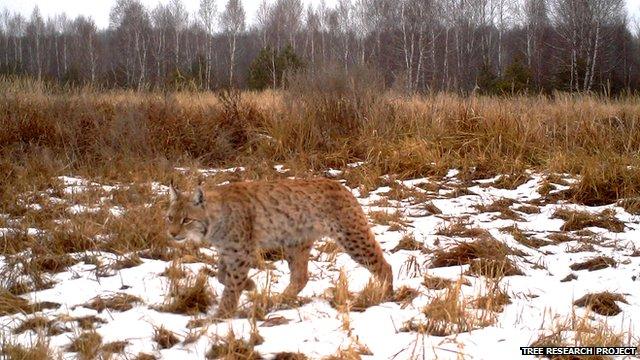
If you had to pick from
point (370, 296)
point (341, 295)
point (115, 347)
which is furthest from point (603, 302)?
point (115, 347)

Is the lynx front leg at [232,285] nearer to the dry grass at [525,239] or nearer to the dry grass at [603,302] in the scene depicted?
the dry grass at [603,302]

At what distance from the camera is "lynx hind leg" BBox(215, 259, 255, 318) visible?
4.40m

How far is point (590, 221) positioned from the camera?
21.9ft

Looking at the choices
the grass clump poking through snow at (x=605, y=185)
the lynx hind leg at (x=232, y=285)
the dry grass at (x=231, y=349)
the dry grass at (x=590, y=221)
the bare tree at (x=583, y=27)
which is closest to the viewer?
the dry grass at (x=231, y=349)

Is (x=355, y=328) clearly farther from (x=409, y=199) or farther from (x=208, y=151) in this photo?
(x=208, y=151)

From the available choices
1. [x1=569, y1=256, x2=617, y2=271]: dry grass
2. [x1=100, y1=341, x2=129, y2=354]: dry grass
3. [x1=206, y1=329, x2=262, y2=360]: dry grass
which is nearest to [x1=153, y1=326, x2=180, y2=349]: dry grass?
[x1=100, y1=341, x2=129, y2=354]: dry grass

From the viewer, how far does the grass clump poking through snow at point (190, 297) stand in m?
4.45

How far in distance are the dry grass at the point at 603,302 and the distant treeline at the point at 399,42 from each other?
81.3ft

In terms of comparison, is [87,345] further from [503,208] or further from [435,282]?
[503,208]

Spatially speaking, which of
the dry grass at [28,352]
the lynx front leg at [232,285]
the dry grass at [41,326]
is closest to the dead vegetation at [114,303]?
the dry grass at [41,326]

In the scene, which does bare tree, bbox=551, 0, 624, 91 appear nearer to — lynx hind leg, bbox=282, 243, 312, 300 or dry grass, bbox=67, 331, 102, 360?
lynx hind leg, bbox=282, 243, 312, 300

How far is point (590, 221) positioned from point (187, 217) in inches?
181

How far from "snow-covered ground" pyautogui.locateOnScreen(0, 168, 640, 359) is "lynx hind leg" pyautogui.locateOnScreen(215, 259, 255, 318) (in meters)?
0.10

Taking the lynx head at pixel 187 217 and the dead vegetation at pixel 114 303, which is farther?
the lynx head at pixel 187 217
